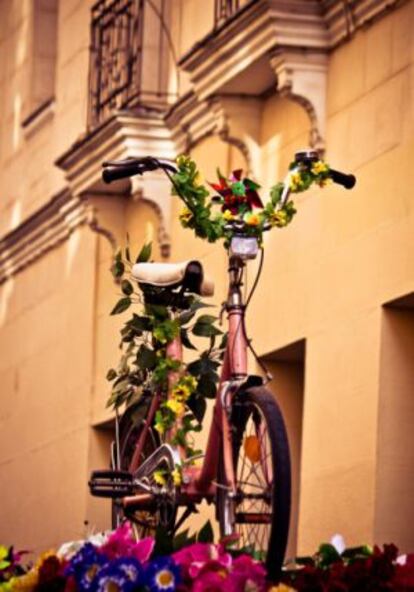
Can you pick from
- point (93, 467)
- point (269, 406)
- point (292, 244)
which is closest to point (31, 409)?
point (93, 467)

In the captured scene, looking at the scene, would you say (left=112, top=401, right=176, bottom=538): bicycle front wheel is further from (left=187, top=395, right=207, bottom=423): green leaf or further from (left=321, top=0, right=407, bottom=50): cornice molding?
(left=321, top=0, right=407, bottom=50): cornice molding

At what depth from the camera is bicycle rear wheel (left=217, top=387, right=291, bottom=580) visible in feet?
39.0

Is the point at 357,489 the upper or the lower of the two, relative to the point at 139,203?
lower

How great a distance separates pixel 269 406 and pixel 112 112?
9.95 metres

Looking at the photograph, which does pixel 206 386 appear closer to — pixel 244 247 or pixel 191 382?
pixel 191 382

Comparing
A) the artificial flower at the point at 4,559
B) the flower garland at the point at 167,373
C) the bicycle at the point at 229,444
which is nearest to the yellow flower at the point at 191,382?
the flower garland at the point at 167,373

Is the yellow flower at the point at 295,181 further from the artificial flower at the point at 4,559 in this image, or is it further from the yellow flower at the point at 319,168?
the artificial flower at the point at 4,559

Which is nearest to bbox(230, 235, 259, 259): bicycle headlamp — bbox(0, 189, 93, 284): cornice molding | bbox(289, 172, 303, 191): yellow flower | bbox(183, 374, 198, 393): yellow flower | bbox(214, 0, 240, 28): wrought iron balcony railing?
bbox(289, 172, 303, 191): yellow flower

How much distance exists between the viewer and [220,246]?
20219 millimetres

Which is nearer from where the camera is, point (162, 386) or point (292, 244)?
point (162, 386)

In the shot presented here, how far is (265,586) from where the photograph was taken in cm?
1115

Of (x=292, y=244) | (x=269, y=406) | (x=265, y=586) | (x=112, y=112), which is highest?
(x=112, y=112)

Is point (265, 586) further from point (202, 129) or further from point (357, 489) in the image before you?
point (202, 129)

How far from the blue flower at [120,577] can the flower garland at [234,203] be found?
206 centimetres
